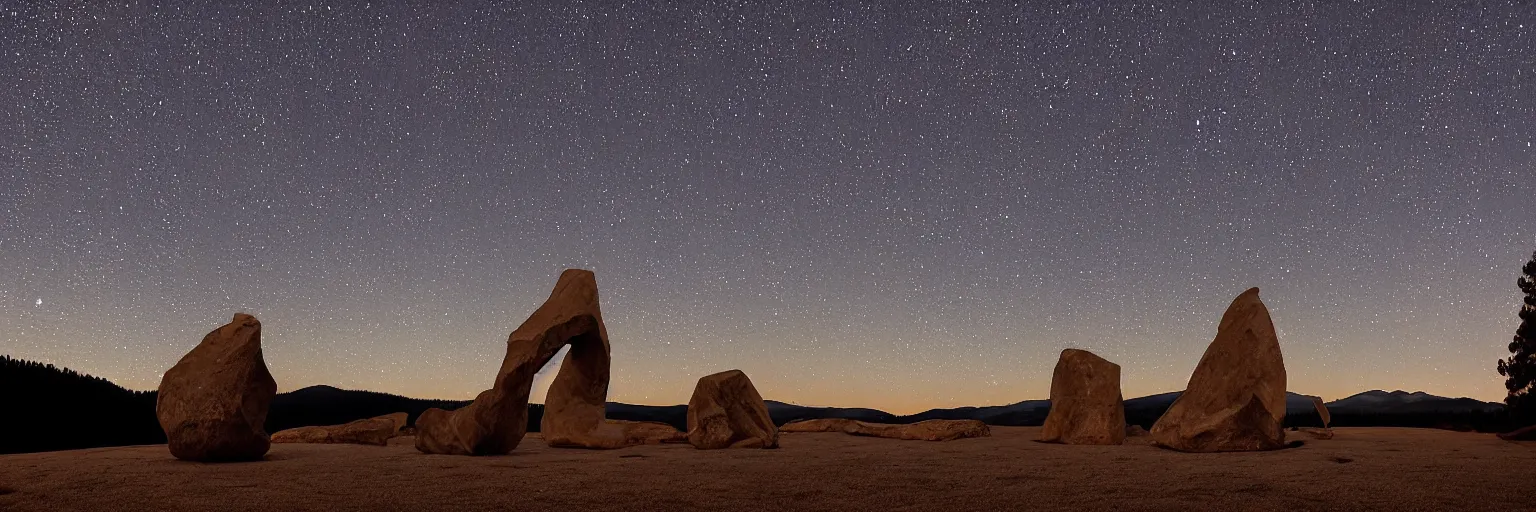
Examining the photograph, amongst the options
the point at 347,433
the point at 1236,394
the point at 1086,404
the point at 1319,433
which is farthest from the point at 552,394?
the point at 1319,433

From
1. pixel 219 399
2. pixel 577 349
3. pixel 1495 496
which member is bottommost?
pixel 1495 496

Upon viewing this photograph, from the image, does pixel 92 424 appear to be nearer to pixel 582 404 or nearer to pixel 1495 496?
pixel 582 404

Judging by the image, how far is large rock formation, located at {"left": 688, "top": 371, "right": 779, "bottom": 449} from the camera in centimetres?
1652

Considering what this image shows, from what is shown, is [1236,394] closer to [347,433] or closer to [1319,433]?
[1319,433]

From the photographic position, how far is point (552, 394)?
17766 millimetres

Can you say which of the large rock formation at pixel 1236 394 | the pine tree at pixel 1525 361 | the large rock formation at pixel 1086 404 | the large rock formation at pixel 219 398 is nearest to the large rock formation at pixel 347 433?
the large rock formation at pixel 219 398

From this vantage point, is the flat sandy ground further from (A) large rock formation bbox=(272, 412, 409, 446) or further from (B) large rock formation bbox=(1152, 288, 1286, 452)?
(A) large rock formation bbox=(272, 412, 409, 446)

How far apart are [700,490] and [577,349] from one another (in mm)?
9234

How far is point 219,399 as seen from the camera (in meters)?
12.9

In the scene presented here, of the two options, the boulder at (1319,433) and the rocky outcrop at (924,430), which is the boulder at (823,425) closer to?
the rocky outcrop at (924,430)

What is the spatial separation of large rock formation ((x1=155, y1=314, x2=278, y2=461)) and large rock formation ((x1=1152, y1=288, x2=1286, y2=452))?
1345 cm

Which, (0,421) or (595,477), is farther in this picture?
(0,421)

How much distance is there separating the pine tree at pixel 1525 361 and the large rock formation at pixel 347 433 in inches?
907

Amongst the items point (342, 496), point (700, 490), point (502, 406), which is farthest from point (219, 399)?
point (700, 490)
